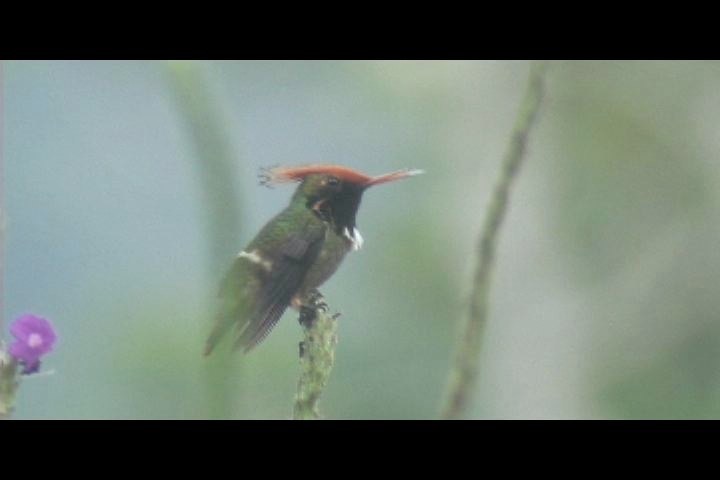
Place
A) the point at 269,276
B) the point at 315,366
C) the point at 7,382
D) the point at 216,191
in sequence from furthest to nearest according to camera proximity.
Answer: the point at 269,276
the point at 315,366
the point at 7,382
the point at 216,191

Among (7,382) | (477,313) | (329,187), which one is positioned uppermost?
(329,187)

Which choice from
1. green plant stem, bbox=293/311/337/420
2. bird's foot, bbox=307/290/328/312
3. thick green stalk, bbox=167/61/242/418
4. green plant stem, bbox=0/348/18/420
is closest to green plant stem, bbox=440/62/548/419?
green plant stem, bbox=293/311/337/420

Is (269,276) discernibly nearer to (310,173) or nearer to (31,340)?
(310,173)

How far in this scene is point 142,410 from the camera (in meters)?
A: 2.00

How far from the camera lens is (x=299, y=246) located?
1739 mm

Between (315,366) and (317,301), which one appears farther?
(317,301)

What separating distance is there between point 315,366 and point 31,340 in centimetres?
38

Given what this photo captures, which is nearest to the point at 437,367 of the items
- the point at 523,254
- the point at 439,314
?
the point at 439,314

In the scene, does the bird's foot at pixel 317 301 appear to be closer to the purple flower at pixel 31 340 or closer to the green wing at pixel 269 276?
the green wing at pixel 269 276

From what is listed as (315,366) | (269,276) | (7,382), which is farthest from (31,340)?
(269,276)

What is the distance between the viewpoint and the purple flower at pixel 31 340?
1.28 m

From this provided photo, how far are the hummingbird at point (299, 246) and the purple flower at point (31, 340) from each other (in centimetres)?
35

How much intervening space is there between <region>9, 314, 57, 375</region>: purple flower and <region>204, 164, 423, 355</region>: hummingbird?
0.35 m
